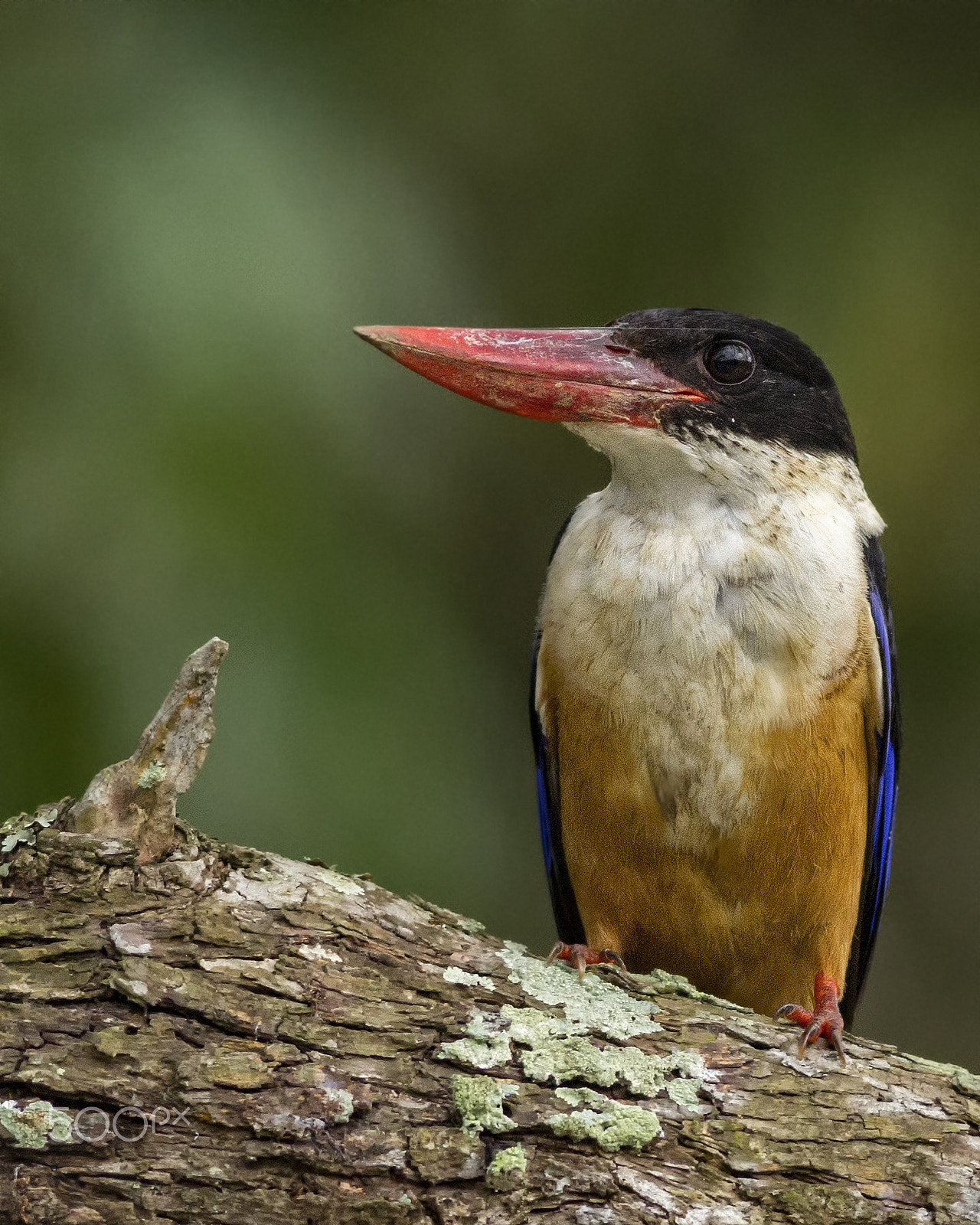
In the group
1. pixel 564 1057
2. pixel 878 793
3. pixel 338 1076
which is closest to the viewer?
pixel 338 1076

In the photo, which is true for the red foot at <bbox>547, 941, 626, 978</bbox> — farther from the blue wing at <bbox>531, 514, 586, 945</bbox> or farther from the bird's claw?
the blue wing at <bbox>531, 514, 586, 945</bbox>

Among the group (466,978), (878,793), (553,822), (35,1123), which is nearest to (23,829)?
(35,1123)

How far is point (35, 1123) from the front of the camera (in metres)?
2.88

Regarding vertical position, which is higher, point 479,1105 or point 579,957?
point 579,957

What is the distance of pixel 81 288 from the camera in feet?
15.4

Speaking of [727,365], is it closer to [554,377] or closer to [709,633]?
[554,377]

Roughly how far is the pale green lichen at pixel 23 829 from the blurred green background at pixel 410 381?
3.44ft

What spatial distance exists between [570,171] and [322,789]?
10.0 feet

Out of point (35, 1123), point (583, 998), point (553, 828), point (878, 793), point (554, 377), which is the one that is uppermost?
point (554, 377)

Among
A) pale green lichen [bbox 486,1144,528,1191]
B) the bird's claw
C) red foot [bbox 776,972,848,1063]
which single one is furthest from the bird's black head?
pale green lichen [bbox 486,1144,528,1191]

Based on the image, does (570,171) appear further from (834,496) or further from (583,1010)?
(583,1010)

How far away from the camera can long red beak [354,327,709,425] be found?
13.5 feet

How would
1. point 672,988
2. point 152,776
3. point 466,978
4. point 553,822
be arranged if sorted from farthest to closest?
point 553,822 → point 672,988 → point 466,978 → point 152,776

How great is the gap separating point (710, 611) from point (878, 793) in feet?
3.20
